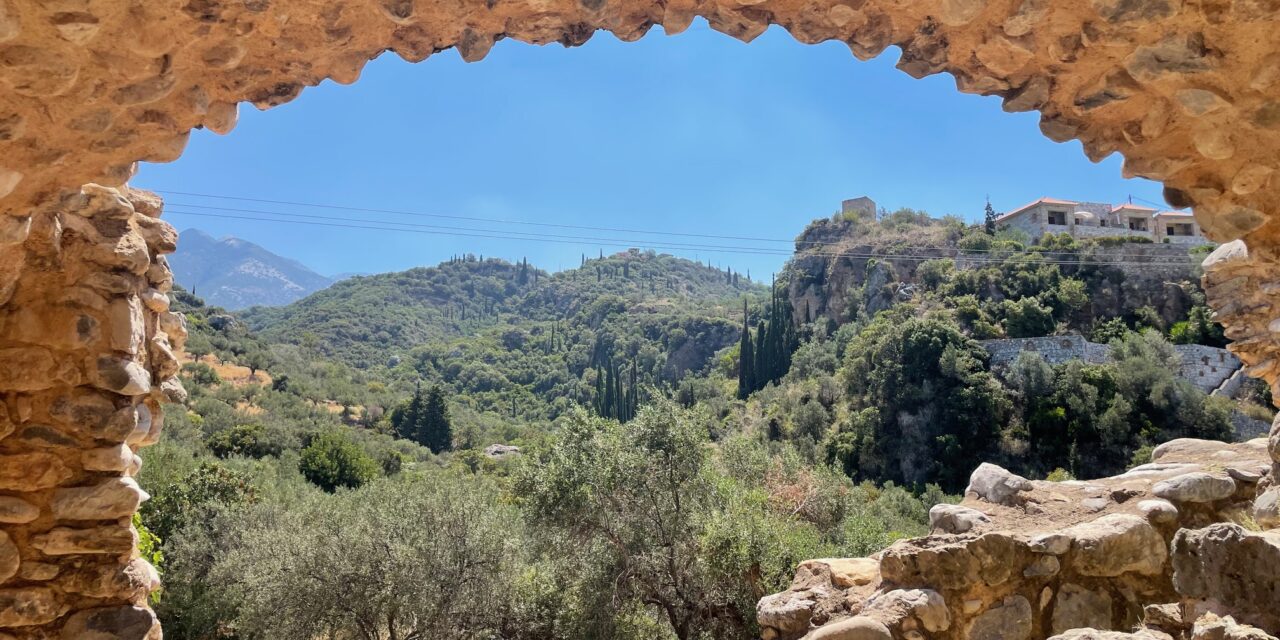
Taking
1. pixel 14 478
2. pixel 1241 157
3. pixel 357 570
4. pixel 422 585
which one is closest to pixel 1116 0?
pixel 1241 157

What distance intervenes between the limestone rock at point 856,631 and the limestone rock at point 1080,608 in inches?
37.1

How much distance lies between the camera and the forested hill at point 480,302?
73438mm

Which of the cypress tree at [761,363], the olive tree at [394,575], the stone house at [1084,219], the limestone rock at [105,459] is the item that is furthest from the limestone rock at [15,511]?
the stone house at [1084,219]

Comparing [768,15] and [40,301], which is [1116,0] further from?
[40,301]

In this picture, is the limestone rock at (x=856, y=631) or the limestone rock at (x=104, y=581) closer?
the limestone rock at (x=104, y=581)

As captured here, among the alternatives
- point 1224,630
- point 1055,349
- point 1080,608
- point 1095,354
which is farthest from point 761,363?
point 1224,630

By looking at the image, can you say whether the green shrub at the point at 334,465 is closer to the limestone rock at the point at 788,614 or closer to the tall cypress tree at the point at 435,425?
the tall cypress tree at the point at 435,425

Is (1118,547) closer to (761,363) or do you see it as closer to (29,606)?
(29,606)

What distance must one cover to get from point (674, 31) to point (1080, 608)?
333cm

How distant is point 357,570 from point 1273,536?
948cm

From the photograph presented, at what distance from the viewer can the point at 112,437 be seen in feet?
9.59

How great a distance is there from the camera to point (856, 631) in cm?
314

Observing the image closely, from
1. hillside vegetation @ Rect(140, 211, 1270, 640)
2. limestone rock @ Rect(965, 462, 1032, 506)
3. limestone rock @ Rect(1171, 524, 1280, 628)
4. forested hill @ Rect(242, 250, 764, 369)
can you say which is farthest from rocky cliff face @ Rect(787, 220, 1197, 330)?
limestone rock @ Rect(1171, 524, 1280, 628)

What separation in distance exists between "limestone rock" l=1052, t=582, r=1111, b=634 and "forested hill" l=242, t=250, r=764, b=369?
6638cm
